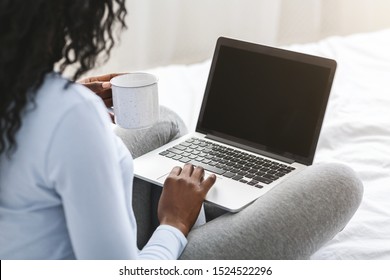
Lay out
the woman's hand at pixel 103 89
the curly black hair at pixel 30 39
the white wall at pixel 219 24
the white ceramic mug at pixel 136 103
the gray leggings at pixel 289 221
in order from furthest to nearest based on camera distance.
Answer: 1. the white wall at pixel 219 24
2. the woman's hand at pixel 103 89
3. the white ceramic mug at pixel 136 103
4. the gray leggings at pixel 289 221
5. the curly black hair at pixel 30 39

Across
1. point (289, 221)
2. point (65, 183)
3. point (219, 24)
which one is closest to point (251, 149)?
point (289, 221)

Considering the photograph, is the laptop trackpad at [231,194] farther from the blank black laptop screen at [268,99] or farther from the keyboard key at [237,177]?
the blank black laptop screen at [268,99]

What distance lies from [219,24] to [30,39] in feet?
6.71

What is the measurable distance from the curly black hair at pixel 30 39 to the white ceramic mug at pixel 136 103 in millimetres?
303

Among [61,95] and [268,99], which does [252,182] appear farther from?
[61,95]

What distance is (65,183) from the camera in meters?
0.70

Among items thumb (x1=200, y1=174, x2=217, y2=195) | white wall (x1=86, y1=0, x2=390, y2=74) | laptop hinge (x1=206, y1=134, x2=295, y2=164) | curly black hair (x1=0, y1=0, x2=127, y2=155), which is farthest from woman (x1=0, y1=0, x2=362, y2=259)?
white wall (x1=86, y1=0, x2=390, y2=74)

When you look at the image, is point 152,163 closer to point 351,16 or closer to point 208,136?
point 208,136

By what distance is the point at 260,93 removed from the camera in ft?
4.11

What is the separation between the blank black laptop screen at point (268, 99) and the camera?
1.18 meters

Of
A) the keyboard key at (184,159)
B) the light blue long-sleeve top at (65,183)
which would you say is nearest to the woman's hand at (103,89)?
the keyboard key at (184,159)

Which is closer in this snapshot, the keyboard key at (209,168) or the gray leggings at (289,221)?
the gray leggings at (289,221)
